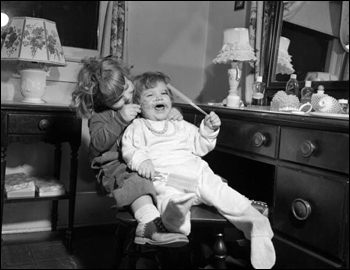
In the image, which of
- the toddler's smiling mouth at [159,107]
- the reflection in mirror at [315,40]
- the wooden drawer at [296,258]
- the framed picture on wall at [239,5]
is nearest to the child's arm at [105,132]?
the toddler's smiling mouth at [159,107]

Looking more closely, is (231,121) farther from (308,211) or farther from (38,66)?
(38,66)

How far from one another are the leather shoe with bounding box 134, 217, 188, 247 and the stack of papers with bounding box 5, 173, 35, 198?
118 centimetres

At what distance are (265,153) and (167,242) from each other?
553 millimetres

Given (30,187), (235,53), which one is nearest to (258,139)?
(235,53)

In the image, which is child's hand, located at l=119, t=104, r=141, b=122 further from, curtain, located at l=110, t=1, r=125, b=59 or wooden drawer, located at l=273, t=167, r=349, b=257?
curtain, located at l=110, t=1, r=125, b=59

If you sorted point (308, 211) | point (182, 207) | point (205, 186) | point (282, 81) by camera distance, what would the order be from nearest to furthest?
1. point (182, 207)
2. point (308, 211)
3. point (205, 186)
4. point (282, 81)

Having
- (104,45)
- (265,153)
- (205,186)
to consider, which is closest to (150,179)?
(205,186)

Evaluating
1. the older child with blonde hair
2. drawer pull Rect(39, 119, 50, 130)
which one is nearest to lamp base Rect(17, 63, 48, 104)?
drawer pull Rect(39, 119, 50, 130)

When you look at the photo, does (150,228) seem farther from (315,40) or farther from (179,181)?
(315,40)

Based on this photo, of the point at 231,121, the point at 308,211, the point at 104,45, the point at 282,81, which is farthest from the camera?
the point at 104,45

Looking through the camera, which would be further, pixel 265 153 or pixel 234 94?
pixel 234 94

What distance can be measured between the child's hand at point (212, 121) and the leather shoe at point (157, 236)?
42cm

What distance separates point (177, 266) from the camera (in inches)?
83.8

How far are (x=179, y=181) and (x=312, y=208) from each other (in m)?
0.45
